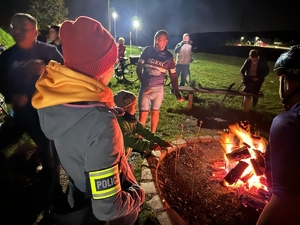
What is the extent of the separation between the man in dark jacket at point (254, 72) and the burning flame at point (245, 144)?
4.56 metres

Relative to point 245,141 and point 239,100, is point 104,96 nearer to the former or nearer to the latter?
point 245,141

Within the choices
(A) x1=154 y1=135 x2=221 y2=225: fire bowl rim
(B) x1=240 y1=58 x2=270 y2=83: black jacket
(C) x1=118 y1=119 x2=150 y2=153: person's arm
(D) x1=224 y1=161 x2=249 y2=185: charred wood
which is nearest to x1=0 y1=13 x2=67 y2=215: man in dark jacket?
(C) x1=118 y1=119 x2=150 y2=153: person's arm

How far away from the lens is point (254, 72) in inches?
354

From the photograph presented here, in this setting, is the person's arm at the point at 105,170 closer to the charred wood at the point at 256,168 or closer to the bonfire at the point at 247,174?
the bonfire at the point at 247,174

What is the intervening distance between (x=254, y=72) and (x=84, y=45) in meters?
8.79

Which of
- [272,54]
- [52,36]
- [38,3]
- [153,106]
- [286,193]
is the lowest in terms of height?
[272,54]

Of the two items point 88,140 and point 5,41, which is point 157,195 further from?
point 5,41

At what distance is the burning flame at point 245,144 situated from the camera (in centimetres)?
398

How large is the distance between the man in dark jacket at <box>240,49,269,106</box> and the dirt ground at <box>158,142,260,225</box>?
16.9 feet

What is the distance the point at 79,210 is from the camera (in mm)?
1605

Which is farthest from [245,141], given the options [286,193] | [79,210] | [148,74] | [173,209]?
[79,210]

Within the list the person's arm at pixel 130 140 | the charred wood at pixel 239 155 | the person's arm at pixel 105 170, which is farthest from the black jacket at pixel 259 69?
the person's arm at pixel 105 170

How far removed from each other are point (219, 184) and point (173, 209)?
1.08 meters

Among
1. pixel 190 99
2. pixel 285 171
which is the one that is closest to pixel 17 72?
pixel 285 171
